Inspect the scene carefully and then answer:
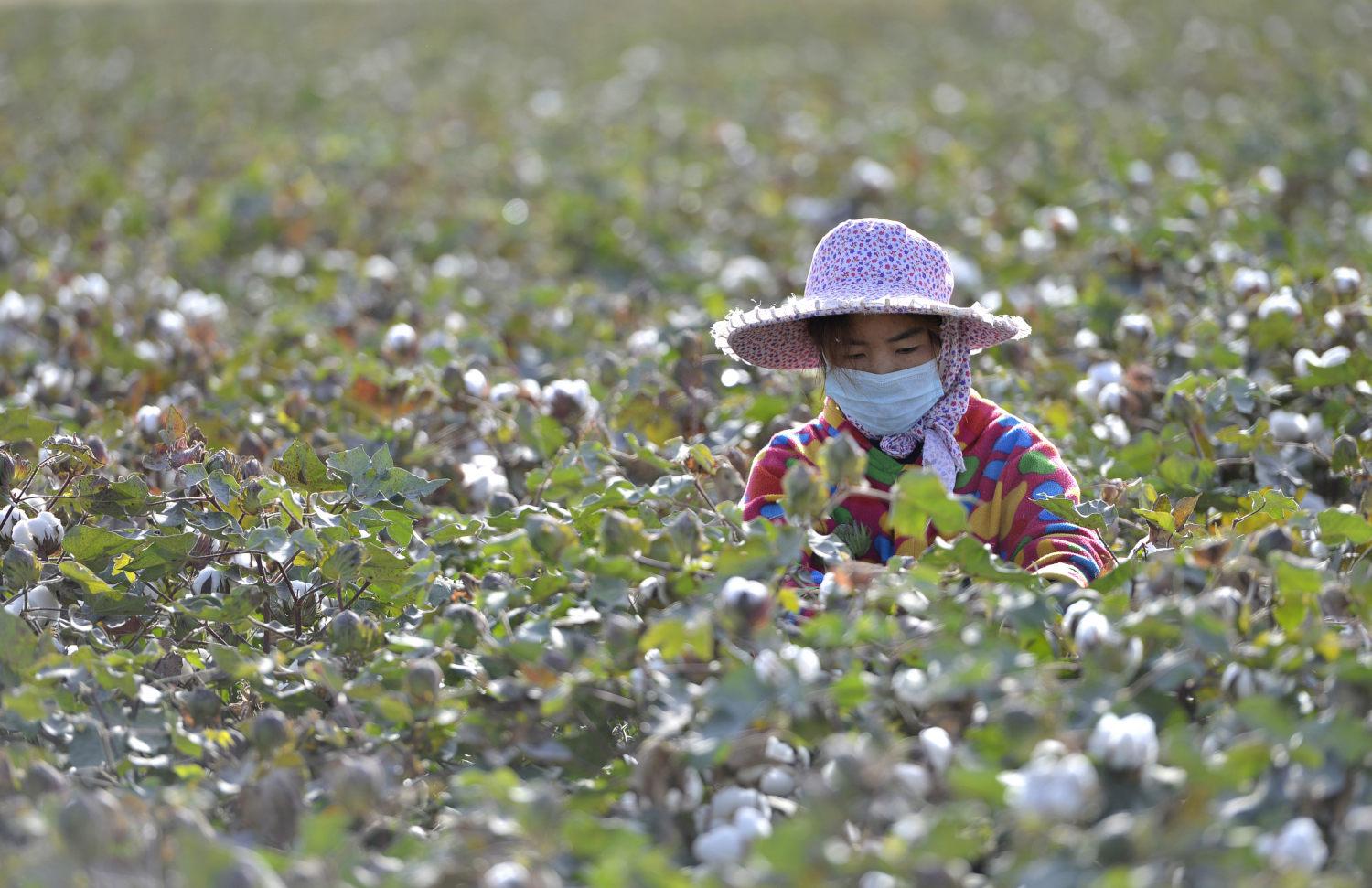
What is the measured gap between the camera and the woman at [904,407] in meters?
2.30

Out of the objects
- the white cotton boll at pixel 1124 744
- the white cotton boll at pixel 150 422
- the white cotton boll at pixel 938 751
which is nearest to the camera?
the white cotton boll at pixel 1124 744

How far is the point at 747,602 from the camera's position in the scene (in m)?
1.76

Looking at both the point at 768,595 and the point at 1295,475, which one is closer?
the point at 768,595

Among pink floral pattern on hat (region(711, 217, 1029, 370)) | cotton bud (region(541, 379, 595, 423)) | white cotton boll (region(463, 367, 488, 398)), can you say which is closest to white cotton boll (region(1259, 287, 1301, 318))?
pink floral pattern on hat (region(711, 217, 1029, 370))

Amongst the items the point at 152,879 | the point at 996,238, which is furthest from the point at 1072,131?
the point at 152,879

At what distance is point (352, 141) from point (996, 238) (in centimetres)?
357

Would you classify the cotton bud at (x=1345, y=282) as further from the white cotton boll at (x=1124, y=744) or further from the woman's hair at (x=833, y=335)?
the white cotton boll at (x=1124, y=744)

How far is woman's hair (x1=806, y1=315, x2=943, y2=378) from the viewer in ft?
7.82

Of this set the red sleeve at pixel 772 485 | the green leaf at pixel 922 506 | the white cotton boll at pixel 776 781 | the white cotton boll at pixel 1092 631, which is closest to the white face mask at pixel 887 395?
the red sleeve at pixel 772 485

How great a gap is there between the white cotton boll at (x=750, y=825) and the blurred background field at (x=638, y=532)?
33 mm

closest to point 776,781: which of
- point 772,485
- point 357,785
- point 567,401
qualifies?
point 357,785

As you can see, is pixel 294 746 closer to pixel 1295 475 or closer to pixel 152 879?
pixel 152 879

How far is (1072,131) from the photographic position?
6.44 meters

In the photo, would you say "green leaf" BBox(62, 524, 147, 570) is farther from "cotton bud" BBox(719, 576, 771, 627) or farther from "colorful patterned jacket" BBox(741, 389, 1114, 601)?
"cotton bud" BBox(719, 576, 771, 627)
